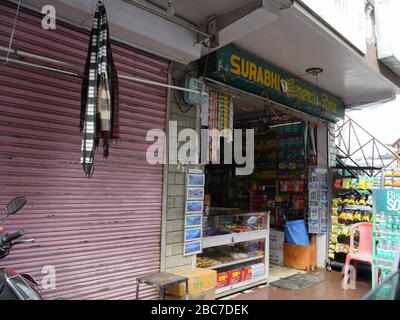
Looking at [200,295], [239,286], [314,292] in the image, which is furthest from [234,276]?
[314,292]

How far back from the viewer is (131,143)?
361cm

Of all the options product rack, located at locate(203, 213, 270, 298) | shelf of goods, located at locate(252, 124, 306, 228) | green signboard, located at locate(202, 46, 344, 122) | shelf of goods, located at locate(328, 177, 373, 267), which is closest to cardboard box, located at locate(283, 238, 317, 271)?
shelf of goods, located at locate(328, 177, 373, 267)

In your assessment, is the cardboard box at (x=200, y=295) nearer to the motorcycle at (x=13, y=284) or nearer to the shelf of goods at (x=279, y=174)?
the motorcycle at (x=13, y=284)

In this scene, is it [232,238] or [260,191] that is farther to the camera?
[260,191]

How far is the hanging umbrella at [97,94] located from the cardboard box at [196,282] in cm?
176

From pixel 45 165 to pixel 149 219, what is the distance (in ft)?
4.23

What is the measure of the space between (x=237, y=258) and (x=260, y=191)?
2.52 meters

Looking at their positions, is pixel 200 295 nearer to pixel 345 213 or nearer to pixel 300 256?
pixel 300 256

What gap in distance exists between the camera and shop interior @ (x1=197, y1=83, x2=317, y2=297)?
499 cm

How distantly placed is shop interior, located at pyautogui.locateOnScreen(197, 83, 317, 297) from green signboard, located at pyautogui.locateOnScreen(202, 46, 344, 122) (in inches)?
8.3

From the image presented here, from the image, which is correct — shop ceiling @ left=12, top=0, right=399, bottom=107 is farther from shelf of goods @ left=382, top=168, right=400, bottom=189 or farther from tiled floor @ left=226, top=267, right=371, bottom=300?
tiled floor @ left=226, top=267, right=371, bottom=300

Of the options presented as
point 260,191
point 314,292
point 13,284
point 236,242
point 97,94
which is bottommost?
point 314,292

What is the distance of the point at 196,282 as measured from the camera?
369 cm
